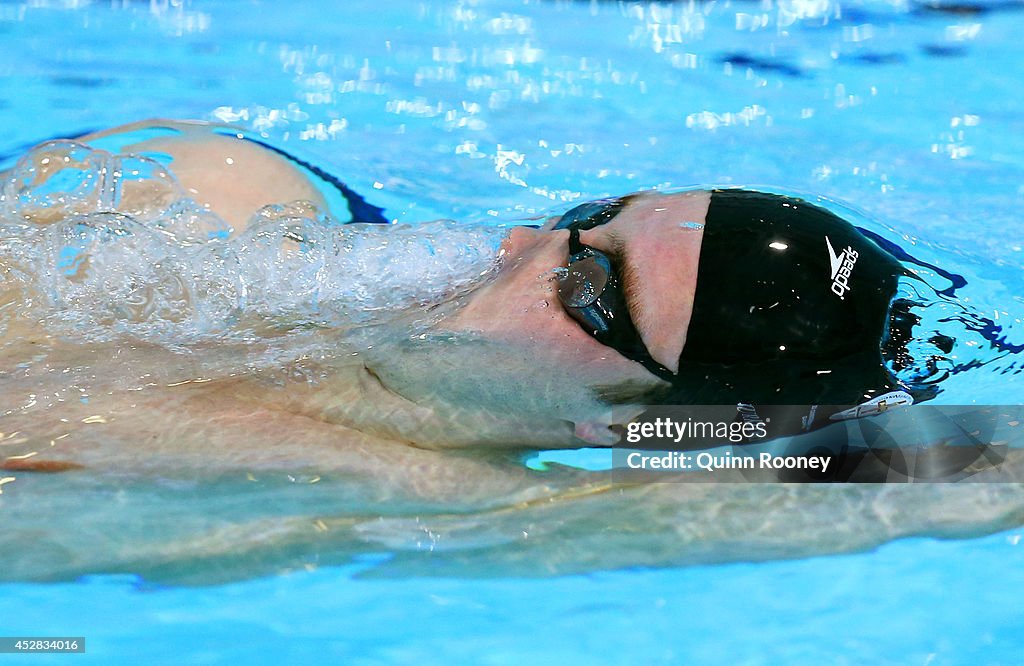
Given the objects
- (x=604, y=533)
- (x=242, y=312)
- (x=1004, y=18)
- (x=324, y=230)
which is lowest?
(x=604, y=533)

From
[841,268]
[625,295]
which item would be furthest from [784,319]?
[625,295]

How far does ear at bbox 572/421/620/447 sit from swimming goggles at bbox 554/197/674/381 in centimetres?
16

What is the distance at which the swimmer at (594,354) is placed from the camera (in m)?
1.84

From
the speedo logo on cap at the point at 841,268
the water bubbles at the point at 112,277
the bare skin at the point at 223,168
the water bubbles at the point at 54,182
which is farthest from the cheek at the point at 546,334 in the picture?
the water bubbles at the point at 54,182

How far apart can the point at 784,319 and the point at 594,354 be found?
35 centimetres

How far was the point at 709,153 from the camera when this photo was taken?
12.7 ft

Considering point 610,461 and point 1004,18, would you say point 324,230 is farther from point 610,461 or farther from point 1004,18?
point 1004,18

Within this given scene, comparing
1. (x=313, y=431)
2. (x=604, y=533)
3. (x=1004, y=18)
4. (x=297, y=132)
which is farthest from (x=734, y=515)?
(x=1004, y=18)

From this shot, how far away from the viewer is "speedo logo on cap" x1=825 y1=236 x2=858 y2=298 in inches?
72.2

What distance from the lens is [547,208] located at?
134 inches

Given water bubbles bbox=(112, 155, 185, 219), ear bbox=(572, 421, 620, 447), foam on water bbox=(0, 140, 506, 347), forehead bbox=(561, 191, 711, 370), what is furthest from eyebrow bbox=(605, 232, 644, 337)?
water bubbles bbox=(112, 155, 185, 219)

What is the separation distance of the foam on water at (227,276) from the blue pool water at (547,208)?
0.46 meters

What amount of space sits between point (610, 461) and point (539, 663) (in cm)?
44

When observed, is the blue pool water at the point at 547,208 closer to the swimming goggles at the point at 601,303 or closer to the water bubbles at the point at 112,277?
the swimming goggles at the point at 601,303
